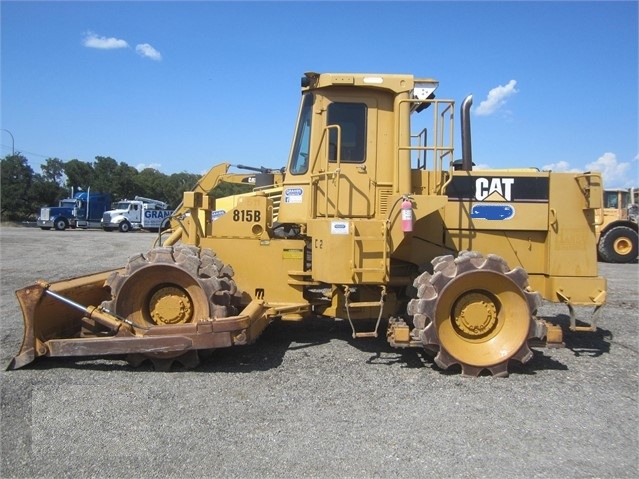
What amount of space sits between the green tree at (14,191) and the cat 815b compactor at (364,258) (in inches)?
1962

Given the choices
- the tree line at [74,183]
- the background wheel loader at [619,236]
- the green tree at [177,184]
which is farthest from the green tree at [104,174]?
the background wheel loader at [619,236]

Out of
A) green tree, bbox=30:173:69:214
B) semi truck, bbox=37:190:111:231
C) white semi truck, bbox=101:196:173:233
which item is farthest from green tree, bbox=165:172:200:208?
white semi truck, bbox=101:196:173:233

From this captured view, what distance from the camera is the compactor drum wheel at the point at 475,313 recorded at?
542 centimetres

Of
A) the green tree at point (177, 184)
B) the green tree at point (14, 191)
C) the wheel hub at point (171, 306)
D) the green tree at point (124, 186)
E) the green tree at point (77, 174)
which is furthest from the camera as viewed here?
the green tree at point (77, 174)

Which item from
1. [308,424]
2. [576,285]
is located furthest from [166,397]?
[576,285]

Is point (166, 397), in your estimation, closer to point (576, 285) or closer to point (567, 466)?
point (567, 466)

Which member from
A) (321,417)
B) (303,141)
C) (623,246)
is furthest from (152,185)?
(321,417)

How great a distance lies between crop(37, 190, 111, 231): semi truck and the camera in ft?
134

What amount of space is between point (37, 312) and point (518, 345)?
5.10 m

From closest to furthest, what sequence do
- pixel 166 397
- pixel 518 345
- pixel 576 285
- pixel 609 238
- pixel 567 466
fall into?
pixel 567 466 → pixel 166 397 → pixel 518 345 → pixel 576 285 → pixel 609 238

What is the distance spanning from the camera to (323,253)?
19.0 feet

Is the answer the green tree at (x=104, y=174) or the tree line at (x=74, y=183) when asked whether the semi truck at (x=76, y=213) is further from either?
the green tree at (x=104, y=174)

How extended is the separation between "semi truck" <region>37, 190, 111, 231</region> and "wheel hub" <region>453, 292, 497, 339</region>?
41718 mm

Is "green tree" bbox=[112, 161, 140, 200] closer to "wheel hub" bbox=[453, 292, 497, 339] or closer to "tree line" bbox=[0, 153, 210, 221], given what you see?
"tree line" bbox=[0, 153, 210, 221]
